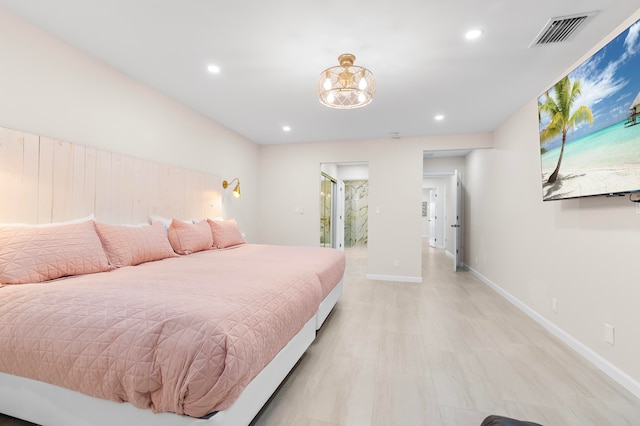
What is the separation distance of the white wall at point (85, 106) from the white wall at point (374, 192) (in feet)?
5.54

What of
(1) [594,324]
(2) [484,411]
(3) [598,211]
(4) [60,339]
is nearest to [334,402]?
(2) [484,411]

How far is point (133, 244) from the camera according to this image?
2.26 metres

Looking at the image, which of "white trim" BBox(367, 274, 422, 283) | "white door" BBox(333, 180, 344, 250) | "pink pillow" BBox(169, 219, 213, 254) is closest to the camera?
"pink pillow" BBox(169, 219, 213, 254)

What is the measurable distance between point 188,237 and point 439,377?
2625mm

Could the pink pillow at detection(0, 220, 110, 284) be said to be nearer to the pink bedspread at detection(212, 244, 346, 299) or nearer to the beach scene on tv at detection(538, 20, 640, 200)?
the pink bedspread at detection(212, 244, 346, 299)

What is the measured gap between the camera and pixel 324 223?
7.07 m

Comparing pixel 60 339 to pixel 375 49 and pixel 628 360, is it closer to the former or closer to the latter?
pixel 375 49

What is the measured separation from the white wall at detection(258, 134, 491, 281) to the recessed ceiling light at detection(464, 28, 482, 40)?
2.76 metres

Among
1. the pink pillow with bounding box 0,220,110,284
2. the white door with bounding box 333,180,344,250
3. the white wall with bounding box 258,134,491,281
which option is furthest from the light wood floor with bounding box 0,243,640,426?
the white door with bounding box 333,180,344,250

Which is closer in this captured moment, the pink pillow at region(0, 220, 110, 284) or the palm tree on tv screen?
the pink pillow at region(0, 220, 110, 284)

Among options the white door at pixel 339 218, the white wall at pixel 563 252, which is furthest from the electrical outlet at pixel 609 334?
the white door at pixel 339 218

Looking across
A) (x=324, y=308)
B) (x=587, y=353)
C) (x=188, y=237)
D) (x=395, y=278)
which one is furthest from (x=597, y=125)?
(x=188, y=237)

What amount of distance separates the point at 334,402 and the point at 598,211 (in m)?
2.47

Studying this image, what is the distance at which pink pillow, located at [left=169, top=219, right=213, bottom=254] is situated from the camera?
9.34 feet
